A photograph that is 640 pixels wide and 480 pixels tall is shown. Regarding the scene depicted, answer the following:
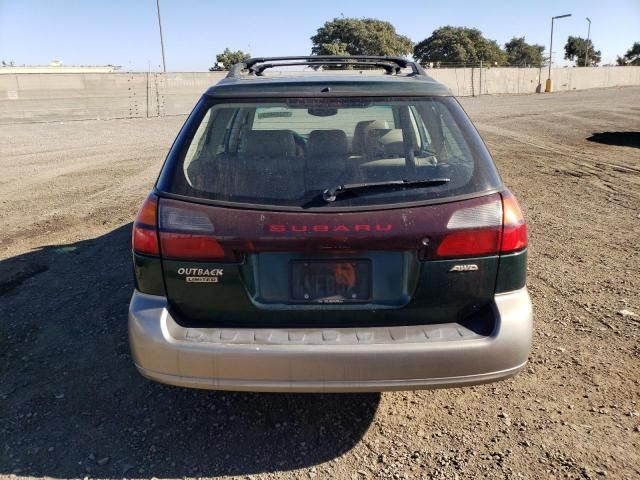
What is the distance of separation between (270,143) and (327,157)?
1.08 ft

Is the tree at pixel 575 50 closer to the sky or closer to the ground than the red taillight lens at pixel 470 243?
closer to the sky

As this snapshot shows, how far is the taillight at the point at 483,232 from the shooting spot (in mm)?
2264

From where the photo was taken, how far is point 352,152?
247 centimetres

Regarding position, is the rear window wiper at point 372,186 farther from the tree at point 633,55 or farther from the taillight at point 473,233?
the tree at point 633,55

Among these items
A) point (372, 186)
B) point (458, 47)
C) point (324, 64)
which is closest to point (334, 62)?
point (324, 64)

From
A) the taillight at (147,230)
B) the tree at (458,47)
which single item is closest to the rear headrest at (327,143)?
the taillight at (147,230)

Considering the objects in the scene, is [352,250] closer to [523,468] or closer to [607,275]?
Result: [523,468]

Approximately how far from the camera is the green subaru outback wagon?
2.23m

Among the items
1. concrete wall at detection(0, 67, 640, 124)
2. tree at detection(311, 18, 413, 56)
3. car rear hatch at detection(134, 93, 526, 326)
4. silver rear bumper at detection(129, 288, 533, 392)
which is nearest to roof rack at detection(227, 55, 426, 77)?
car rear hatch at detection(134, 93, 526, 326)

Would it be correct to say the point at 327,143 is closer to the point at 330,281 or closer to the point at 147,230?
the point at 330,281

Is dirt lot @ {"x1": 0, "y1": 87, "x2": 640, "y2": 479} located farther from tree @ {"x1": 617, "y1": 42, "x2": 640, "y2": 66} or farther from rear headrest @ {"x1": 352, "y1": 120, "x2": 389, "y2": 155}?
tree @ {"x1": 617, "y1": 42, "x2": 640, "y2": 66}

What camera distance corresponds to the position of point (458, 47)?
3167 inches

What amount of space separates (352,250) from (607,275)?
10.8ft

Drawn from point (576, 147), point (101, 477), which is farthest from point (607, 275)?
point (576, 147)
